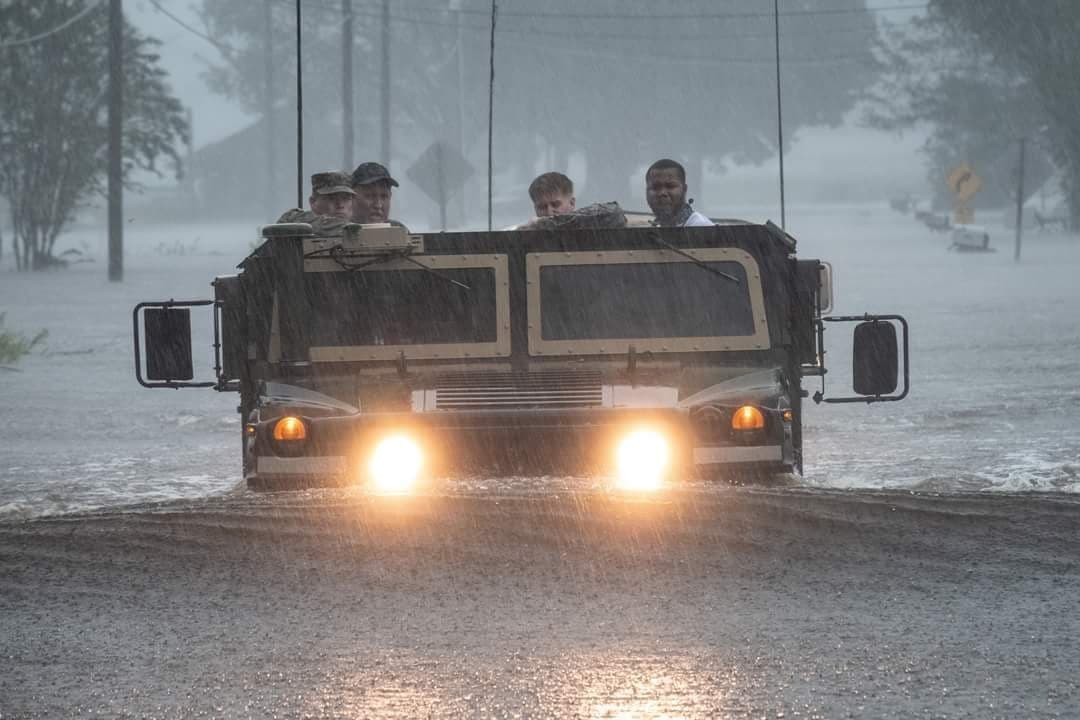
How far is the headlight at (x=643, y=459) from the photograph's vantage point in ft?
25.3

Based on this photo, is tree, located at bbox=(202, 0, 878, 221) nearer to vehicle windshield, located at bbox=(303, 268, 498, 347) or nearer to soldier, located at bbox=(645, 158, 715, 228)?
soldier, located at bbox=(645, 158, 715, 228)

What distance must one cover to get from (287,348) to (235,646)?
270 centimetres

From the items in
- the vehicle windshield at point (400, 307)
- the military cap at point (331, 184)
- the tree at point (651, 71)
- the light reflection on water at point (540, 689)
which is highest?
the tree at point (651, 71)

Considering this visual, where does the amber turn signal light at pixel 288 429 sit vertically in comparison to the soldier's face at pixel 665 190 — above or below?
below

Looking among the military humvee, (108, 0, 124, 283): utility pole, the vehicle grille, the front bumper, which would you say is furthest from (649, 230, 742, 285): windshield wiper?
(108, 0, 124, 283): utility pole

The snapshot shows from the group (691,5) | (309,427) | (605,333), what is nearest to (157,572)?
(309,427)

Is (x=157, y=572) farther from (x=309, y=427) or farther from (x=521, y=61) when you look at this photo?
(x=521, y=61)

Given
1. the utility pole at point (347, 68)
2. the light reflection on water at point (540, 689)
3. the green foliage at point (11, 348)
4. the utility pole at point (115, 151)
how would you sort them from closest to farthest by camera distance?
the light reflection on water at point (540, 689) < the green foliage at point (11, 348) < the utility pole at point (115, 151) < the utility pole at point (347, 68)

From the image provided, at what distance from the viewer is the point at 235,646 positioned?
5.95 meters

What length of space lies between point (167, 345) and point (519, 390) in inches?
62.1

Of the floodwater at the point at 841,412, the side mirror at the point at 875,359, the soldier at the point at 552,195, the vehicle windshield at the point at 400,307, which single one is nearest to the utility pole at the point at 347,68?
the floodwater at the point at 841,412

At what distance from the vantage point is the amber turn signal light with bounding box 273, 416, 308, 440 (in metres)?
7.89

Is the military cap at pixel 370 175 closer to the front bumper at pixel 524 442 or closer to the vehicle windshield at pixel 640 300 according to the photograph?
the vehicle windshield at pixel 640 300

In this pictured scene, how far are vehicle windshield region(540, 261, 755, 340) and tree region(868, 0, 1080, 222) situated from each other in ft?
113
